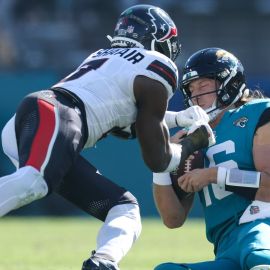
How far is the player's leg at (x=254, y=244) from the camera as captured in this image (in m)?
4.34

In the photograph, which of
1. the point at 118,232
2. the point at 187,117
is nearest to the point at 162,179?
the point at 187,117

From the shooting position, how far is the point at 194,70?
16.9ft

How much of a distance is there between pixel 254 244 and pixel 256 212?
0.29 meters

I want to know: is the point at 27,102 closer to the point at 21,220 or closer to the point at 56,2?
the point at 21,220

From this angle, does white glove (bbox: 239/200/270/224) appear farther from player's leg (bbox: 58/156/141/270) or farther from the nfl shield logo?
player's leg (bbox: 58/156/141/270)

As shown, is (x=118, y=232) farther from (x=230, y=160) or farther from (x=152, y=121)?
(x=230, y=160)

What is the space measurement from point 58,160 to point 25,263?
8.69 ft

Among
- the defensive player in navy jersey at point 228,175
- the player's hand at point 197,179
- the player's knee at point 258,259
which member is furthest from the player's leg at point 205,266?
the player's hand at point 197,179

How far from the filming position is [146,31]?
16.5ft

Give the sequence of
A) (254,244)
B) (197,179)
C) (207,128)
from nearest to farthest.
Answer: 1. (254,244)
2. (197,179)
3. (207,128)

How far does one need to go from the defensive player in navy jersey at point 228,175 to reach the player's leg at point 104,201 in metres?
0.23

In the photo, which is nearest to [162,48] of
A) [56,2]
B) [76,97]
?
[76,97]

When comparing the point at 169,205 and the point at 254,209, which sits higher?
the point at 254,209

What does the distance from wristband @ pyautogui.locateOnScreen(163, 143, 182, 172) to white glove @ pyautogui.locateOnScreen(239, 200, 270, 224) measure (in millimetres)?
428
